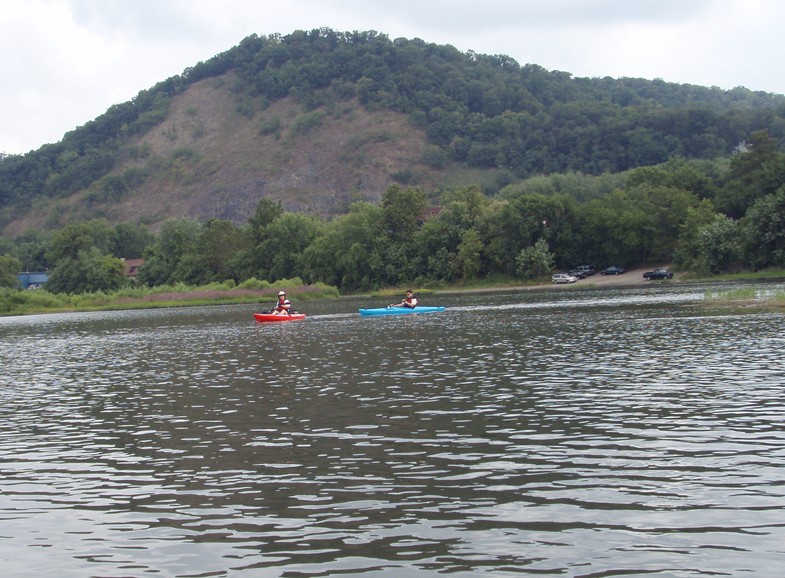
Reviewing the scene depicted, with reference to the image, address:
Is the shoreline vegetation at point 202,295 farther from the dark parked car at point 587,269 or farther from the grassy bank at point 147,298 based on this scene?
the dark parked car at point 587,269

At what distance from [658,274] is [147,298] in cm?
6369

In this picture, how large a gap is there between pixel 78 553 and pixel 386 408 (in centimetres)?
1053

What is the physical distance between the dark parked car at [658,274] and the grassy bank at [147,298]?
1625 inches

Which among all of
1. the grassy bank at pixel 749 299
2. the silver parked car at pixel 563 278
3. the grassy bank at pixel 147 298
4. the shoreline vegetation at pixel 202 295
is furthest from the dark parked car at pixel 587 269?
the grassy bank at pixel 749 299

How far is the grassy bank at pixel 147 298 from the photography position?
10706 centimetres

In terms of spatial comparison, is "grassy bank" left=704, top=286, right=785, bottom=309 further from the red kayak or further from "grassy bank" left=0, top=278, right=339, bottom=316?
"grassy bank" left=0, top=278, right=339, bottom=316

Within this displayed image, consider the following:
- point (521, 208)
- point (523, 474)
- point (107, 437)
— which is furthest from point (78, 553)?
point (521, 208)

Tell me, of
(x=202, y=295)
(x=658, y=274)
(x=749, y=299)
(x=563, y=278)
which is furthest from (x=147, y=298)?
(x=749, y=299)

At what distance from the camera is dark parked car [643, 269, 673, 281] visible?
10125 cm

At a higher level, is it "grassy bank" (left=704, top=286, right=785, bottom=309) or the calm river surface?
"grassy bank" (left=704, top=286, right=785, bottom=309)

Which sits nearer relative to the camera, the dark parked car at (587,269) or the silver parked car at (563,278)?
the silver parked car at (563,278)

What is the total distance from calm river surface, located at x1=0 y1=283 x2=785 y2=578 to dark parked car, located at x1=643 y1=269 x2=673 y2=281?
7038cm

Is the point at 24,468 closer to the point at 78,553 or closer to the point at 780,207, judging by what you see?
the point at 78,553

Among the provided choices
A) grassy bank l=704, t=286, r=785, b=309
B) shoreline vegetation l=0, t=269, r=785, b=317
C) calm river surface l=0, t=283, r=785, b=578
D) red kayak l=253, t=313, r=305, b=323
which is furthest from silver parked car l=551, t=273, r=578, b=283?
calm river surface l=0, t=283, r=785, b=578
